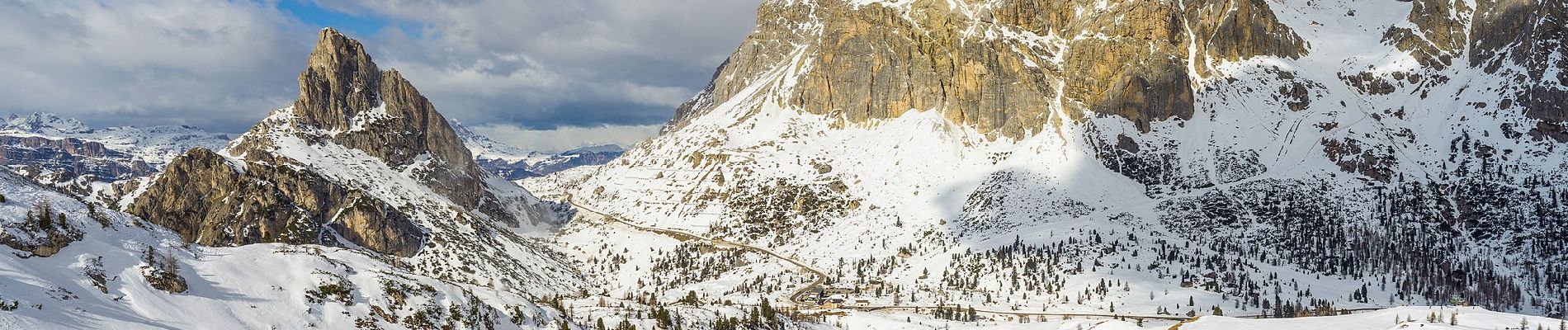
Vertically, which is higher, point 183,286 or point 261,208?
point 261,208

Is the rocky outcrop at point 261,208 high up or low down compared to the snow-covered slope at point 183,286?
up

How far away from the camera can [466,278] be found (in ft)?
535

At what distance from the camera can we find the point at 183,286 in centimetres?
2911

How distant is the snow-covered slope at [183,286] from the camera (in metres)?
25.5

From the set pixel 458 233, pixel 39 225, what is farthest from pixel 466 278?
pixel 39 225

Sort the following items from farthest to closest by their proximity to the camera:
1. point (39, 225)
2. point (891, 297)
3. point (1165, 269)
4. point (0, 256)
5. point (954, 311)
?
1. point (1165, 269)
2. point (891, 297)
3. point (954, 311)
4. point (39, 225)
5. point (0, 256)

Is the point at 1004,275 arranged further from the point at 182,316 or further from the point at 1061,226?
the point at 182,316

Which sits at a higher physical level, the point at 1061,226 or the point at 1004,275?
the point at 1061,226

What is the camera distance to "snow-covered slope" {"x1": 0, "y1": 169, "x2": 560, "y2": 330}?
25547 millimetres

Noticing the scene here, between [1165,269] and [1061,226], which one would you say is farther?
[1061,226]

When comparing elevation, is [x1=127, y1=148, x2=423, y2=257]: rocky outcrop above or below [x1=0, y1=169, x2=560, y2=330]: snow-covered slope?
above

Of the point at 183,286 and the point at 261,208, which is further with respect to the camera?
the point at 261,208

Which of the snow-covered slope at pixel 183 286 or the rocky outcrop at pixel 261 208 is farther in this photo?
the rocky outcrop at pixel 261 208

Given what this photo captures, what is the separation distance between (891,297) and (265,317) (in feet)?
412
